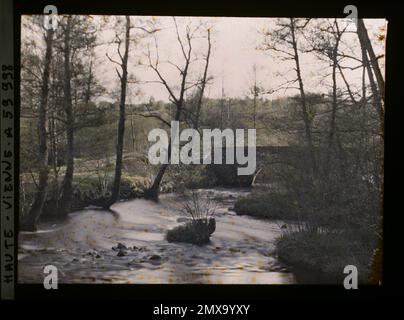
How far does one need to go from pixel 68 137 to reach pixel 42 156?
0.79ft

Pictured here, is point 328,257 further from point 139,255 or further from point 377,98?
point 139,255

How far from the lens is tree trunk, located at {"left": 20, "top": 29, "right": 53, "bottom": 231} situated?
3.63m

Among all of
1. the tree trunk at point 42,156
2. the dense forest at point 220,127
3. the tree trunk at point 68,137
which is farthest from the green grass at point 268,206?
the tree trunk at point 42,156

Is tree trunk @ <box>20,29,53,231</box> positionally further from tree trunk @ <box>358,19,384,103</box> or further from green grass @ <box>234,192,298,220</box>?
tree trunk @ <box>358,19,384,103</box>

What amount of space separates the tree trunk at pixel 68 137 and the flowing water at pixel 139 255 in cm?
11

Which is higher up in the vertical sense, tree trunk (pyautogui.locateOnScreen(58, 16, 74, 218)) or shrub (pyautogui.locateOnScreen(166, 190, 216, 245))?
tree trunk (pyautogui.locateOnScreen(58, 16, 74, 218))

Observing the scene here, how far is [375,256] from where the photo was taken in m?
3.67

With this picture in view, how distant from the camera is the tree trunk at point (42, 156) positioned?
143 inches

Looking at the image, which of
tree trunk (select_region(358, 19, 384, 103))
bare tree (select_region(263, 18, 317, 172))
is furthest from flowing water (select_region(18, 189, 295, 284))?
tree trunk (select_region(358, 19, 384, 103))

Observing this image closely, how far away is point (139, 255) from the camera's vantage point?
11.9 ft

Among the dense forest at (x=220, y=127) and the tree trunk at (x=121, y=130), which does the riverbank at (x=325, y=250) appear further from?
the tree trunk at (x=121, y=130)

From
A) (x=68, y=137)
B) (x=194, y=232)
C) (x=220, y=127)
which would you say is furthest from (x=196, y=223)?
(x=68, y=137)

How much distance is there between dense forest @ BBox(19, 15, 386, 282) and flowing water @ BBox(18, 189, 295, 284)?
112 millimetres

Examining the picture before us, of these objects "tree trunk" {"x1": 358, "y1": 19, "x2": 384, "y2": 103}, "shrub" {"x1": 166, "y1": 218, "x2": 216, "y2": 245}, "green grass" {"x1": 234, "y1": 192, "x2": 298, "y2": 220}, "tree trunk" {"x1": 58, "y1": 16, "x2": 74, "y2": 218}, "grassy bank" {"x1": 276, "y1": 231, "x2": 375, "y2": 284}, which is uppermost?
"tree trunk" {"x1": 358, "y1": 19, "x2": 384, "y2": 103}
